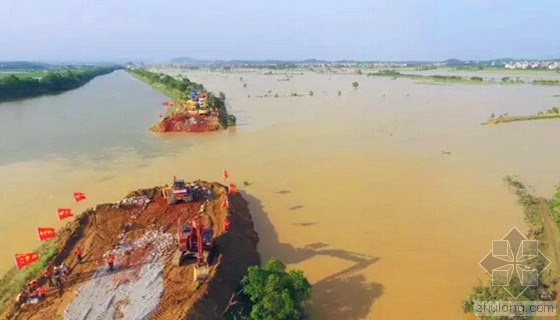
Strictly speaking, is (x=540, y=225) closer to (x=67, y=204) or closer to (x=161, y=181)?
(x=161, y=181)

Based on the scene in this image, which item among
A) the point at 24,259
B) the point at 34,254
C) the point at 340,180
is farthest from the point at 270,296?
the point at 340,180

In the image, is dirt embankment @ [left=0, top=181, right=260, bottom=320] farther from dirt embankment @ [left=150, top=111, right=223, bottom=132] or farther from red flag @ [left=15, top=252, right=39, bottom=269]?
dirt embankment @ [left=150, top=111, right=223, bottom=132]

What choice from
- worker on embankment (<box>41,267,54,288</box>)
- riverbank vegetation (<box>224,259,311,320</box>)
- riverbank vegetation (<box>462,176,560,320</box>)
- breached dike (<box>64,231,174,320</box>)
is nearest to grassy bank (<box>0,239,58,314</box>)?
worker on embankment (<box>41,267,54,288</box>)

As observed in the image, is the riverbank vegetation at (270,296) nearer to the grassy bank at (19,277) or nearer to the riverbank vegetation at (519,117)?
the grassy bank at (19,277)

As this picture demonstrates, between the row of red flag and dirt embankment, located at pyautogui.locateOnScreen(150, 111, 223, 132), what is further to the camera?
dirt embankment, located at pyautogui.locateOnScreen(150, 111, 223, 132)

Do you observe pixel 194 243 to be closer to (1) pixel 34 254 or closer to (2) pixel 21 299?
(2) pixel 21 299

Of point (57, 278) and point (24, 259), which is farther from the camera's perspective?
point (24, 259)
